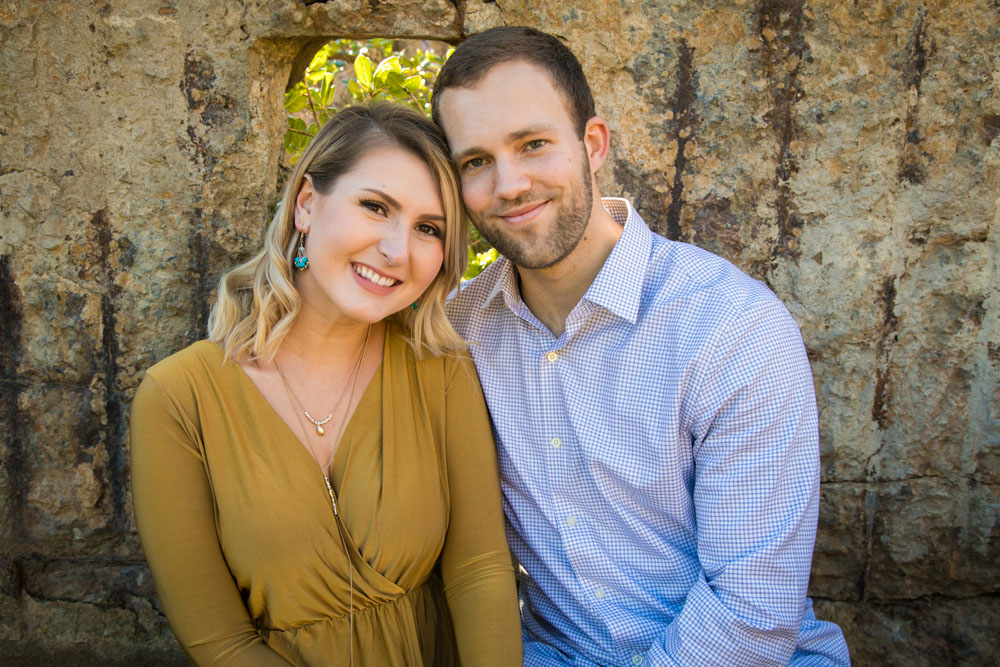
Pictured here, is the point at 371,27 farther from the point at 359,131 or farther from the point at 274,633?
the point at 274,633

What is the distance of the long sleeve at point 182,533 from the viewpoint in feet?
5.89

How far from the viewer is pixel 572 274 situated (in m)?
2.16

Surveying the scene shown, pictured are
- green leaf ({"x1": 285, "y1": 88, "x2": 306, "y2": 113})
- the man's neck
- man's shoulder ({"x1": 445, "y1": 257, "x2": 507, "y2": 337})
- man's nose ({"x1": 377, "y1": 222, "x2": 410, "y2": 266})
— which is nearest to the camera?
man's nose ({"x1": 377, "y1": 222, "x2": 410, "y2": 266})

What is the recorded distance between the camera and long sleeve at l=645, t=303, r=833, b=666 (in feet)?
5.95

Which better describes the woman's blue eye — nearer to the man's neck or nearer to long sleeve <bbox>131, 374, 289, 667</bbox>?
the man's neck

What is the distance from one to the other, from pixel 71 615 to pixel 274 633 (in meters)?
1.03

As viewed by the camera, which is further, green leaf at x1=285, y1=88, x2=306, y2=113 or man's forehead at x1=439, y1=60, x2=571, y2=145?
green leaf at x1=285, y1=88, x2=306, y2=113

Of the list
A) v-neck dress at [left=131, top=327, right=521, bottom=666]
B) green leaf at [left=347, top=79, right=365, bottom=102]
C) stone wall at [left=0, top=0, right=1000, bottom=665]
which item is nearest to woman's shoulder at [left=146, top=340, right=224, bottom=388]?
v-neck dress at [left=131, top=327, right=521, bottom=666]

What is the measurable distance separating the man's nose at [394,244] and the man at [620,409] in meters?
0.23

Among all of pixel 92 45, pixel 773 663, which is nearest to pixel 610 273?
pixel 773 663

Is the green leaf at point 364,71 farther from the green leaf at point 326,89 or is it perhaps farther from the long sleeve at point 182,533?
the long sleeve at point 182,533

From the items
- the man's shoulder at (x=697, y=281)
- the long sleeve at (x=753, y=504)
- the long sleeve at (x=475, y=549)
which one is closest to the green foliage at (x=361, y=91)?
the man's shoulder at (x=697, y=281)

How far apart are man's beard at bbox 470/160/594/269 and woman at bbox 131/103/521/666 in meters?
0.12

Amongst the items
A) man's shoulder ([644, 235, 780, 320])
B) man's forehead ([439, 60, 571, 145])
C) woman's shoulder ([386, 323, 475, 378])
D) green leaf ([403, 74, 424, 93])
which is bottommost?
woman's shoulder ([386, 323, 475, 378])
